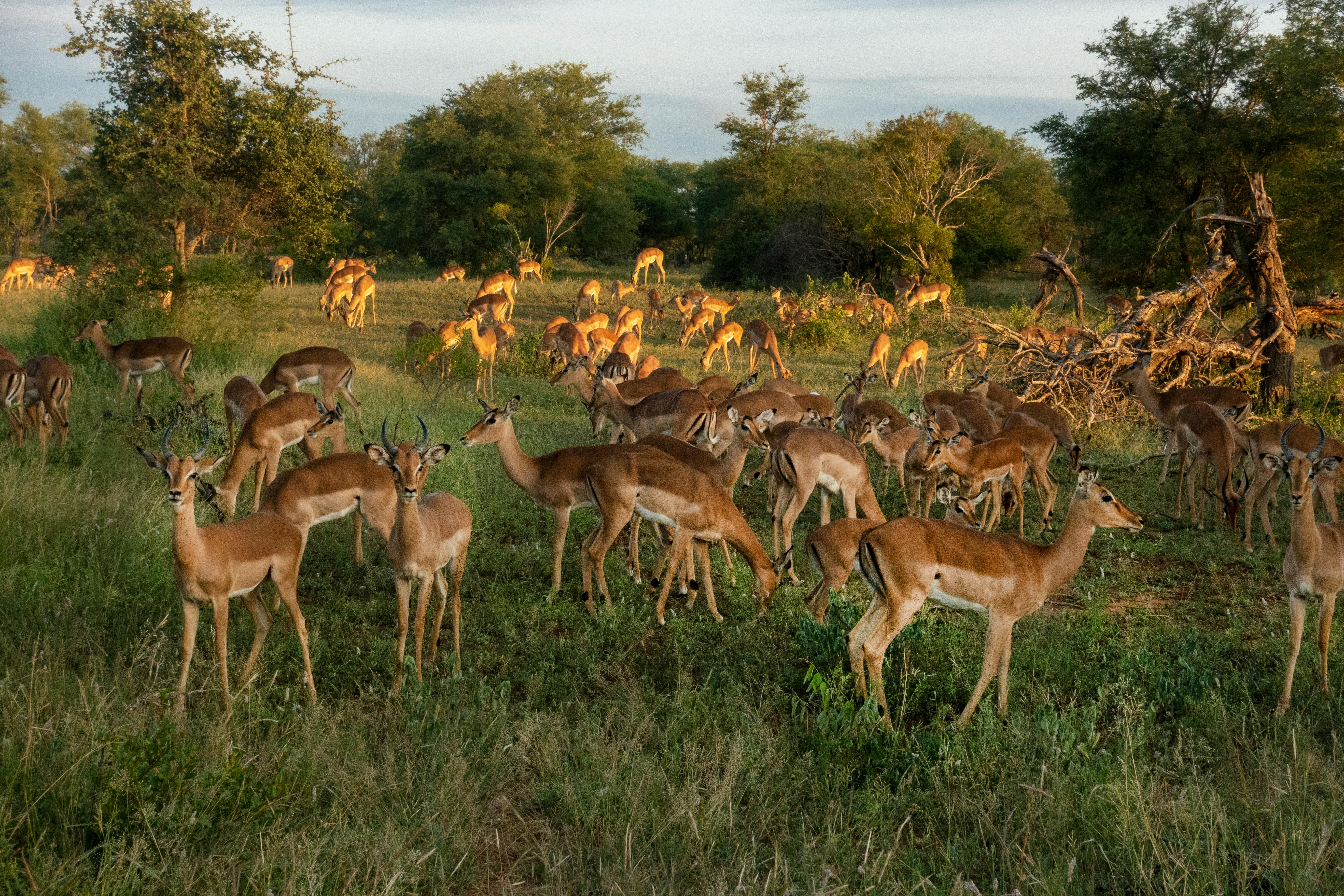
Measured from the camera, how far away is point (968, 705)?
4410 millimetres

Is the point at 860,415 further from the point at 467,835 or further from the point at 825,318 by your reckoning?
the point at 825,318

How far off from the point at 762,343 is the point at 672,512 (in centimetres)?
973

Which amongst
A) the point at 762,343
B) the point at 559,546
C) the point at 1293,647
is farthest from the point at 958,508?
the point at 762,343

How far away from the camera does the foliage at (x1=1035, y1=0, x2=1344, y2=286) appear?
16.8 meters

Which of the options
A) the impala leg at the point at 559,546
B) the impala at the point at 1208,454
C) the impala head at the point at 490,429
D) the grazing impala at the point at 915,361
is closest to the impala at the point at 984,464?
the impala at the point at 1208,454

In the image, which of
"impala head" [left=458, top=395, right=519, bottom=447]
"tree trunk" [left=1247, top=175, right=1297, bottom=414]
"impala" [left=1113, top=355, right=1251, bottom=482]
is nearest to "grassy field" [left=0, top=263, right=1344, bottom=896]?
"impala head" [left=458, top=395, right=519, bottom=447]

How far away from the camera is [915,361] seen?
14445 mm

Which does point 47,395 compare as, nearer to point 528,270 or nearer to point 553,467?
point 553,467

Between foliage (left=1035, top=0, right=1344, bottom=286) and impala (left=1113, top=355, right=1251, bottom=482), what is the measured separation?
832cm

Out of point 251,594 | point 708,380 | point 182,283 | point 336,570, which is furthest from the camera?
point 182,283

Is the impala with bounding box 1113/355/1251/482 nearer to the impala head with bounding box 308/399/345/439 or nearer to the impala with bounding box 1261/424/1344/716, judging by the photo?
the impala with bounding box 1261/424/1344/716

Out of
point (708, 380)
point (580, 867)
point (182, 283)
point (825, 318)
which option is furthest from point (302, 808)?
point (825, 318)

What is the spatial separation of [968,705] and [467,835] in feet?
7.20

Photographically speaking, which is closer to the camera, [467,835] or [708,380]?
[467,835]
